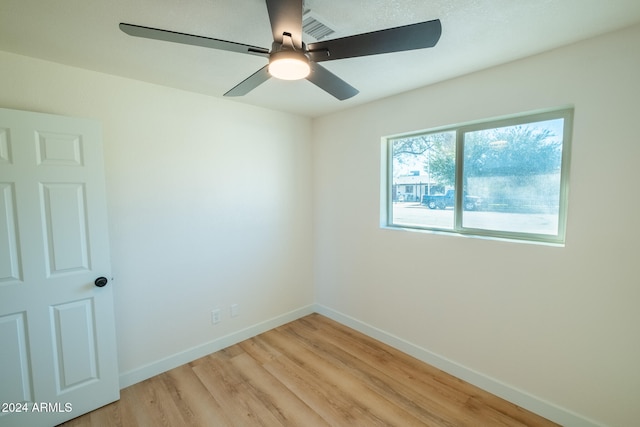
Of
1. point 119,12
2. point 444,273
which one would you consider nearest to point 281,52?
point 119,12

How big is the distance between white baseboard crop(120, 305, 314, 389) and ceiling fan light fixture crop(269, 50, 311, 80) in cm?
251

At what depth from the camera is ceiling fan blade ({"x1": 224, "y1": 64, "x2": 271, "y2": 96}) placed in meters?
1.43

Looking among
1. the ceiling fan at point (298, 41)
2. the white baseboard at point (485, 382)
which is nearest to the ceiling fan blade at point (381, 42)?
the ceiling fan at point (298, 41)

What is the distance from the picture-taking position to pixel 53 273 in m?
1.83

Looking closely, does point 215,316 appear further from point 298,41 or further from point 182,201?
point 298,41

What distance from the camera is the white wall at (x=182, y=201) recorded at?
2076 millimetres

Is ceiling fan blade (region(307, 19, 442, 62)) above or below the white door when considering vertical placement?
above

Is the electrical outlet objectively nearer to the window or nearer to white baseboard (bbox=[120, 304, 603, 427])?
white baseboard (bbox=[120, 304, 603, 427])

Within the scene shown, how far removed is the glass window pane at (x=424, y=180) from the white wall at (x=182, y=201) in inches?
48.1

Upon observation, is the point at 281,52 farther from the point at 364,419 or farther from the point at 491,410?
the point at 491,410

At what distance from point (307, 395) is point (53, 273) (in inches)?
78.3

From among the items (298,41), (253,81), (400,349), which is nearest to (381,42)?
(298,41)

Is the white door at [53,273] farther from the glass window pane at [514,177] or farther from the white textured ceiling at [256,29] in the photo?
A: the glass window pane at [514,177]

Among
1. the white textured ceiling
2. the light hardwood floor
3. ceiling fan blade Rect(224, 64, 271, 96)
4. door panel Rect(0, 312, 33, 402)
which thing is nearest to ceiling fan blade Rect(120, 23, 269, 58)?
ceiling fan blade Rect(224, 64, 271, 96)
